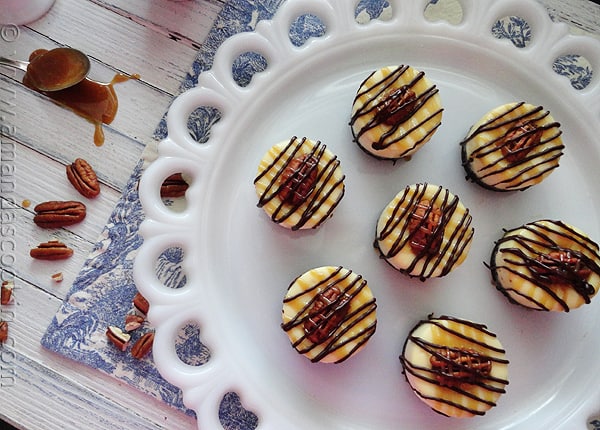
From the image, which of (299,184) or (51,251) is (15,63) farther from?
(299,184)

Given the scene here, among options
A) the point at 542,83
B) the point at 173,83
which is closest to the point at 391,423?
the point at 542,83

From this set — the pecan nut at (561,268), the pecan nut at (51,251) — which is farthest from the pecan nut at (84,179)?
the pecan nut at (561,268)

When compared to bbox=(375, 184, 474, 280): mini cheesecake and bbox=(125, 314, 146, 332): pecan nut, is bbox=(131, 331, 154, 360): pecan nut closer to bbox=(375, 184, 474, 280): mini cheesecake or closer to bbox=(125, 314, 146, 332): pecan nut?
bbox=(125, 314, 146, 332): pecan nut

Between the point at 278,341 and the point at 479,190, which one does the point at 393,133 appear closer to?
the point at 479,190

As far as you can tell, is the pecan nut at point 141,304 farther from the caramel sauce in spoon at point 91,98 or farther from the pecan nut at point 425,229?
the pecan nut at point 425,229

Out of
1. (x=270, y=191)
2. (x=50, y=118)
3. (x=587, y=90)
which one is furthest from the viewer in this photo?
(x=50, y=118)

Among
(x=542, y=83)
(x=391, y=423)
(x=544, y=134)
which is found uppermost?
(x=542, y=83)

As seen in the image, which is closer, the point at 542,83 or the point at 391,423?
the point at 391,423

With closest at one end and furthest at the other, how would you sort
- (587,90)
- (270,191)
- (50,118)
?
1. (270,191)
2. (587,90)
3. (50,118)
